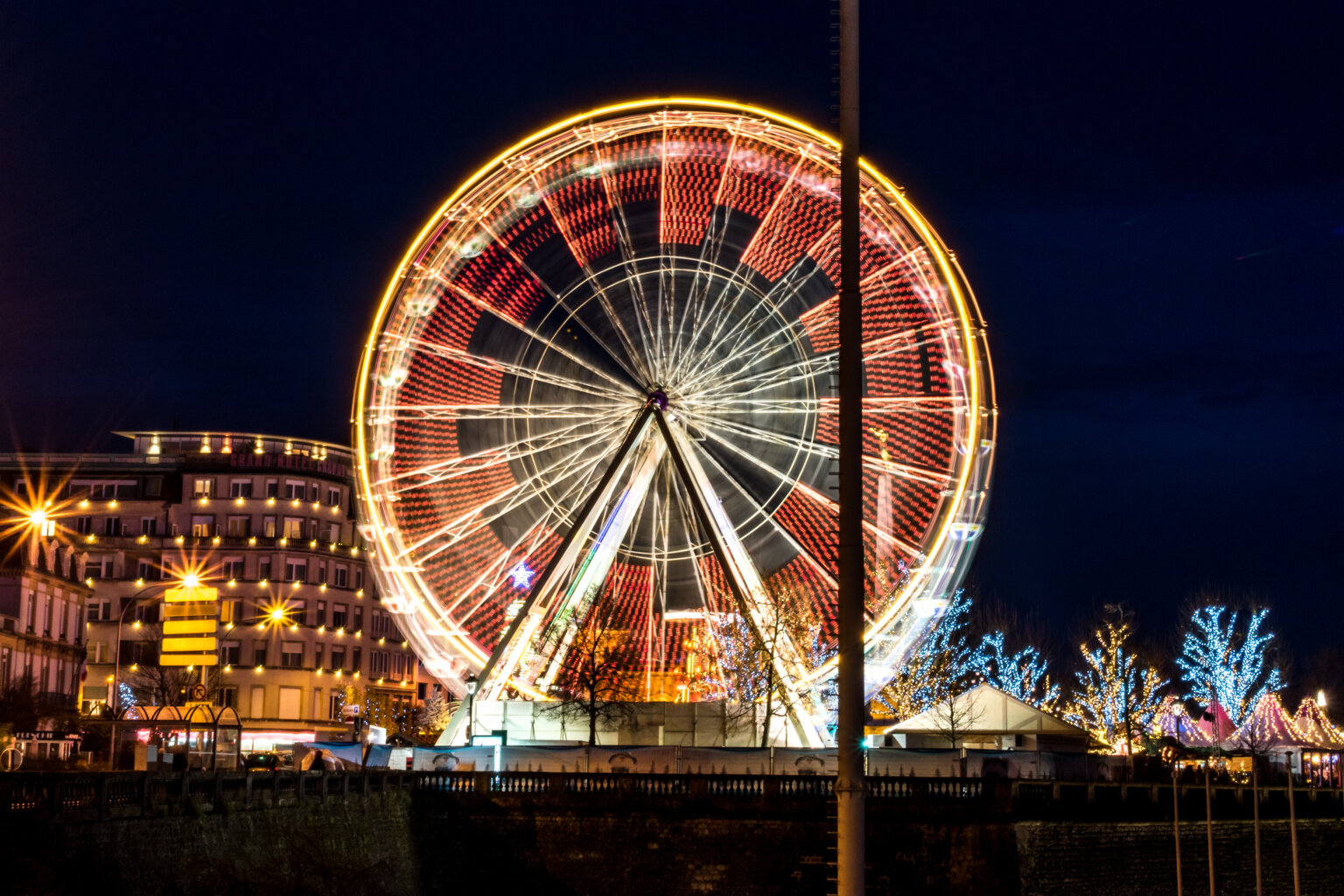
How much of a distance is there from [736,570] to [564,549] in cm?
495

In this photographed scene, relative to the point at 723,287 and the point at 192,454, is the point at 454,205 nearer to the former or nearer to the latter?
the point at 723,287

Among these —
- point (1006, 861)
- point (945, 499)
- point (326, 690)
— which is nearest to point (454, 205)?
point (945, 499)

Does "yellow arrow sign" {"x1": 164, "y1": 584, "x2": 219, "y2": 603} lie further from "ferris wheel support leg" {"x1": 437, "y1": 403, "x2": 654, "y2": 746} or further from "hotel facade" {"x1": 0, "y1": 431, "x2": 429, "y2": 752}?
"hotel facade" {"x1": 0, "y1": 431, "x2": 429, "y2": 752}

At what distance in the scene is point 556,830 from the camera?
4438 centimetres

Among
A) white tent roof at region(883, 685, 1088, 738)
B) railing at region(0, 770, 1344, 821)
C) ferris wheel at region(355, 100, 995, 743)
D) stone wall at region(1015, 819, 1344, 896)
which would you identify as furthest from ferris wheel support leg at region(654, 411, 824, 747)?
stone wall at region(1015, 819, 1344, 896)

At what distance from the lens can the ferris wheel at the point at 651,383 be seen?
158 ft

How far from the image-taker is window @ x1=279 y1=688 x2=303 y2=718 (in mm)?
109562

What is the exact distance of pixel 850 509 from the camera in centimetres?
1446

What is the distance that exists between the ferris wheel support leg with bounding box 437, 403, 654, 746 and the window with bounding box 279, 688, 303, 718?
63437 mm

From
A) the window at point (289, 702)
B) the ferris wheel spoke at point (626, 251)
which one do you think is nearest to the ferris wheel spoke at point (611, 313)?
the ferris wheel spoke at point (626, 251)

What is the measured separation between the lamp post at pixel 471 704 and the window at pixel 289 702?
199ft

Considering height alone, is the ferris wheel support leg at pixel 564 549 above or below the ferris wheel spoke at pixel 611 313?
below

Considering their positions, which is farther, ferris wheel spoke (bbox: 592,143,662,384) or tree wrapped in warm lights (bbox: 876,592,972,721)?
tree wrapped in warm lights (bbox: 876,592,972,721)

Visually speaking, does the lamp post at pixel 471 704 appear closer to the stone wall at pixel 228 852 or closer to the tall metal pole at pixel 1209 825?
the stone wall at pixel 228 852
